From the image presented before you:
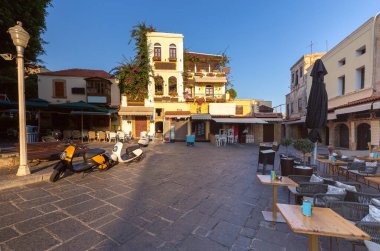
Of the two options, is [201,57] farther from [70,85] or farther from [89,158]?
[89,158]

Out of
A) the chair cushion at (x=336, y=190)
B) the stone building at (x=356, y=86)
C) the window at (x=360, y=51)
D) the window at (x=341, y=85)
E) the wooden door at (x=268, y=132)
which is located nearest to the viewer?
the chair cushion at (x=336, y=190)

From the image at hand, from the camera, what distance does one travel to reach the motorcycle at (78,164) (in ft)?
15.6

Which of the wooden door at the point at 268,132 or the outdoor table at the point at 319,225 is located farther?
the wooden door at the point at 268,132

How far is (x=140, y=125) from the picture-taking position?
658 inches

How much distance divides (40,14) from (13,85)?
30.3 ft

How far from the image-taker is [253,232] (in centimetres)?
270

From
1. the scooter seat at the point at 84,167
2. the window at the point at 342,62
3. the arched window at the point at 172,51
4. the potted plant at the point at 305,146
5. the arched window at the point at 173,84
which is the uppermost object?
the arched window at the point at 172,51

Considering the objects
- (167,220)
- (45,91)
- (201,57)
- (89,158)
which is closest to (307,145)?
(167,220)

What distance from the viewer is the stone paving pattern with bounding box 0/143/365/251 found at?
238 cm

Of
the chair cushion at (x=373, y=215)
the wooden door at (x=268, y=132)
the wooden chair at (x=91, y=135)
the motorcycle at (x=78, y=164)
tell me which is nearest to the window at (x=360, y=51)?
the wooden door at (x=268, y=132)

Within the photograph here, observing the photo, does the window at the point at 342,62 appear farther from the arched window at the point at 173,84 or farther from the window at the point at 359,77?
the arched window at the point at 173,84

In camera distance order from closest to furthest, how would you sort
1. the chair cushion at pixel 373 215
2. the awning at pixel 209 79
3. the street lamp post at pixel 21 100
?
the chair cushion at pixel 373 215, the street lamp post at pixel 21 100, the awning at pixel 209 79

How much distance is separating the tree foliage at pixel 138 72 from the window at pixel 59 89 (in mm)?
5532

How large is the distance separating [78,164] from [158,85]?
12.9 m
